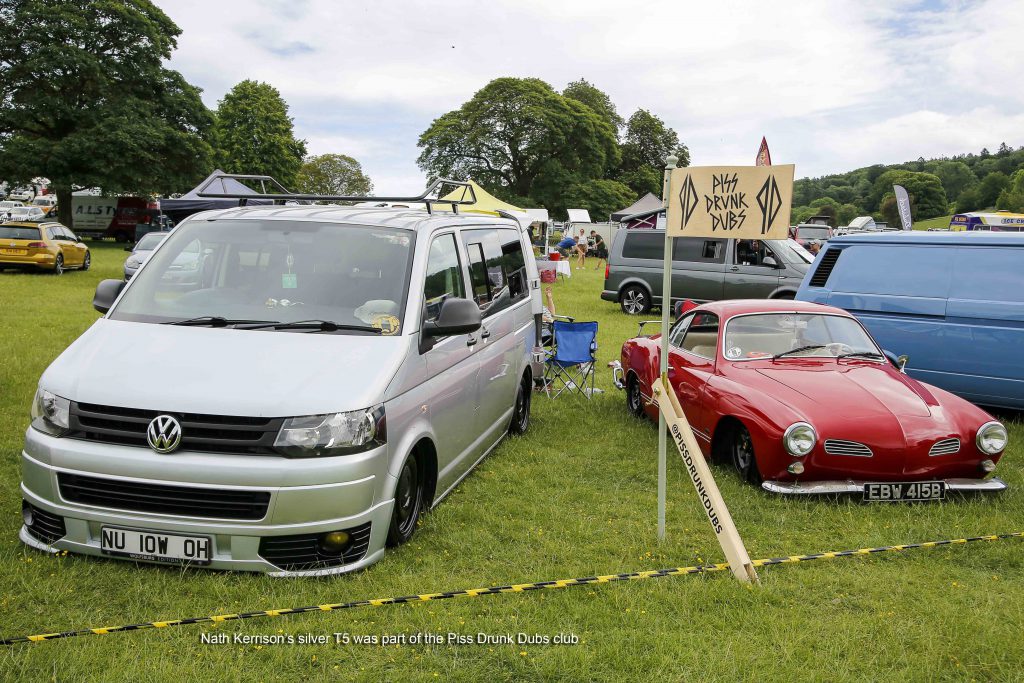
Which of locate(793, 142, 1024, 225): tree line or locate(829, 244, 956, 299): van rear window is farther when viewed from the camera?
locate(793, 142, 1024, 225): tree line

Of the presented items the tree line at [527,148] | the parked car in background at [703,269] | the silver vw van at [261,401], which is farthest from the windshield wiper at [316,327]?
the tree line at [527,148]

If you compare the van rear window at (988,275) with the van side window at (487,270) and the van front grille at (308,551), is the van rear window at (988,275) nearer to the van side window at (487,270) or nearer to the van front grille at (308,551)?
the van side window at (487,270)

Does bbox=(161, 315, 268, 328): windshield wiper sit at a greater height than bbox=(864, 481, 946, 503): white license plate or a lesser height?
greater

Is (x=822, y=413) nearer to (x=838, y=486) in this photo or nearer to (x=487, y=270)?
(x=838, y=486)

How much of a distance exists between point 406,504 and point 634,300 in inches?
591

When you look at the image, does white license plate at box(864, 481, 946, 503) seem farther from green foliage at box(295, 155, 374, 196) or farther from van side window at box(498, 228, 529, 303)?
green foliage at box(295, 155, 374, 196)

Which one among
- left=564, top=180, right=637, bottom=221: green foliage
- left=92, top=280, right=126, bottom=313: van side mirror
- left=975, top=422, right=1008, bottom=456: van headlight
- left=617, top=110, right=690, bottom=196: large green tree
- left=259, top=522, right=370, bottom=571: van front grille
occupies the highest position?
left=617, top=110, right=690, bottom=196: large green tree

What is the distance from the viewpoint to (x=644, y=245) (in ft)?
62.6

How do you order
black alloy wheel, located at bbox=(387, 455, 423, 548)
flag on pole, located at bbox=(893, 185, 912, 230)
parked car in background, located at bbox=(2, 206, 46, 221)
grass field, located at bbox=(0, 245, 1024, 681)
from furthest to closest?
parked car in background, located at bbox=(2, 206, 46, 221) → flag on pole, located at bbox=(893, 185, 912, 230) → black alloy wheel, located at bbox=(387, 455, 423, 548) → grass field, located at bbox=(0, 245, 1024, 681)

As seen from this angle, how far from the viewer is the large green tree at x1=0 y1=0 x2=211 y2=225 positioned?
1433 inches

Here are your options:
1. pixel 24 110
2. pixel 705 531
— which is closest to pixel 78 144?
pixel 24 110

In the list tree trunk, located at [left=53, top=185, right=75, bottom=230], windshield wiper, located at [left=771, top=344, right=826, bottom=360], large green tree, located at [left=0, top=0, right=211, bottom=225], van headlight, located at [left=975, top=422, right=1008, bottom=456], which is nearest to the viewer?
van headlight, located at [left=975, top=422, right=1008, bottom=456]

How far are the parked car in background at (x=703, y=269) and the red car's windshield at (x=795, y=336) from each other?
A: 31.6 ft

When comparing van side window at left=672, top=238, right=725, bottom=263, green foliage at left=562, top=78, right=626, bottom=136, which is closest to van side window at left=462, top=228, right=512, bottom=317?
van side window at left=672, top=238, right=725, bottom=263
